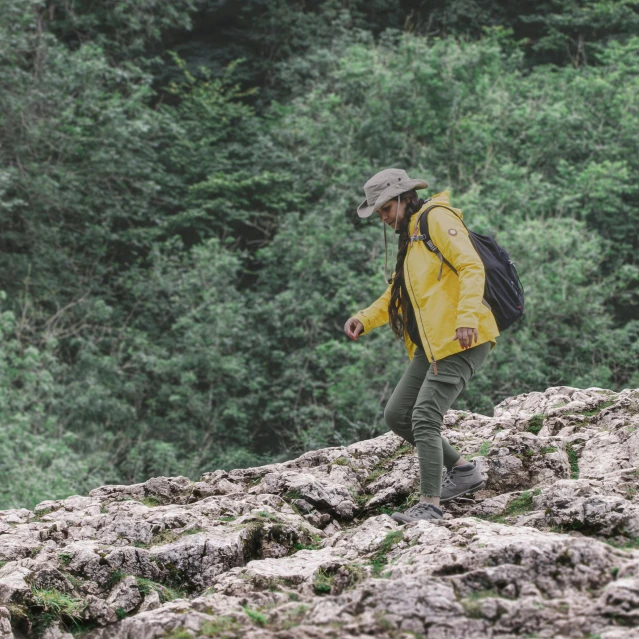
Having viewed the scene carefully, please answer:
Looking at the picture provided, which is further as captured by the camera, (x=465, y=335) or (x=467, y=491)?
(x=467, y=491)

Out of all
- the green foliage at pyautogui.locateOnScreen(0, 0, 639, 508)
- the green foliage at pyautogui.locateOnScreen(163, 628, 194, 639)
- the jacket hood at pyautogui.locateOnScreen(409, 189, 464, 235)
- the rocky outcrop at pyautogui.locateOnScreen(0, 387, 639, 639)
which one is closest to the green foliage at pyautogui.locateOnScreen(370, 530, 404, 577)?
the rocky outcrop at pyautogui.locateOnScreen(0, 387, 639, 639)

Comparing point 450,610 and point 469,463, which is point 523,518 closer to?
point 469,463

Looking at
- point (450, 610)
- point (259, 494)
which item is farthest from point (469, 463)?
point (450, 610)

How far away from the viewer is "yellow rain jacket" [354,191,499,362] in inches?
160

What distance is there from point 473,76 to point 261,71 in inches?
237

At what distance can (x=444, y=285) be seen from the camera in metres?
4.18

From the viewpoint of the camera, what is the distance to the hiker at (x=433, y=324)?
408cm

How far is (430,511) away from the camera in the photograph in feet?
13.5

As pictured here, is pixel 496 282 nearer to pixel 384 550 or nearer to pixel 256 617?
pixel 384 550

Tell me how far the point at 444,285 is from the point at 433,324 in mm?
195

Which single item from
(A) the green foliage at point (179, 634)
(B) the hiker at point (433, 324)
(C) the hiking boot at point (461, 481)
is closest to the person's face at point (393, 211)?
(B) the hiker at point (433, 324)

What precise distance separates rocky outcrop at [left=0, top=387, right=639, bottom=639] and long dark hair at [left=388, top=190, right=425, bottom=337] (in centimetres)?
95

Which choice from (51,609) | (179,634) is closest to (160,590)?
(51,609)

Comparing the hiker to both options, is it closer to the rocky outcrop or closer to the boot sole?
the boot sole
